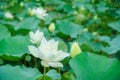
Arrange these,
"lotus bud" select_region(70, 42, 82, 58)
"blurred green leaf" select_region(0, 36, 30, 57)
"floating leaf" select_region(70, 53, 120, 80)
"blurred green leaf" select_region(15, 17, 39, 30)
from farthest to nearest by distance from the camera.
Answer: "blurred green leaf" select_region(15, 17, 39, 30)
"blurred green leaf" select_region(0, 36, 30, 57)
"lotus bud" select_region(70, 42, 82, 58)
"floating leaf" select_region(70, 53, 120, 80)

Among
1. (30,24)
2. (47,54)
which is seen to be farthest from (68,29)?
(47,54)

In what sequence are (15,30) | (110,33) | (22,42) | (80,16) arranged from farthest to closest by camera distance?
(80,16), (110,33), (15,30), (22,42)

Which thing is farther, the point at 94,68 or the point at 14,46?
the point at 14,46

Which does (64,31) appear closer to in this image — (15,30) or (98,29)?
(15,30)

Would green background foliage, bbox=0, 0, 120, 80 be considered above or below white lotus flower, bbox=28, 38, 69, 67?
below

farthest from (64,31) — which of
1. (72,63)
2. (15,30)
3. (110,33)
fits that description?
(72,63)

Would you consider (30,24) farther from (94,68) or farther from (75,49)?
(94,68)

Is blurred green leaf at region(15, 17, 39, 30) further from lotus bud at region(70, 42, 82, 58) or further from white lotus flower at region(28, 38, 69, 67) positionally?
white lotus flower at region(28, 38, 69, 67)

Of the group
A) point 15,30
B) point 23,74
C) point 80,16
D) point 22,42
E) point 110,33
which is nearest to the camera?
point 23,74

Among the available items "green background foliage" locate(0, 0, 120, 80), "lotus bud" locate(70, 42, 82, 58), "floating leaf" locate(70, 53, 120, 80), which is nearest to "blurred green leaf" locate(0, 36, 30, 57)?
"green background foliage" locate(0, 0, 120, 80)

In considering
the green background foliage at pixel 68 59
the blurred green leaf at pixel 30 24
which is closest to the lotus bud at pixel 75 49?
the green background foliage at pixel 68 59

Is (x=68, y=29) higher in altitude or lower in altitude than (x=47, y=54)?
lower
